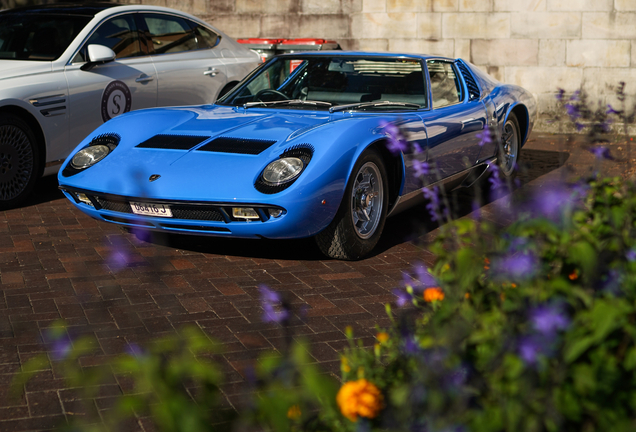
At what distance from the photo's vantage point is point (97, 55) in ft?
21.1

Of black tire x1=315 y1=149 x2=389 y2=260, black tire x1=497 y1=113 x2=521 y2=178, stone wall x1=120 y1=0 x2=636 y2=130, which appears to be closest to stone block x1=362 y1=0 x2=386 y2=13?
stone wall x1=120 y1=0 x2=636 y2=130

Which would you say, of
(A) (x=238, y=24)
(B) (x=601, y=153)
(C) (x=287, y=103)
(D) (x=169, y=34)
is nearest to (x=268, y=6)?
(A) (x=238, y=24)

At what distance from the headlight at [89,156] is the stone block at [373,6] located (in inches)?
299

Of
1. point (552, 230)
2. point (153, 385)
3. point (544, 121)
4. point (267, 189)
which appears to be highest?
point (552, 230)

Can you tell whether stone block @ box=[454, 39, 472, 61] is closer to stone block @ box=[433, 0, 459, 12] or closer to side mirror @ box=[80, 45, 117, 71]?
stone block @ box=[433, 0, 459, 12]

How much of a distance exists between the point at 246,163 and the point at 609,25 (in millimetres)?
8093

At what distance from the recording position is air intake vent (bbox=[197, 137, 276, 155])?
451cm

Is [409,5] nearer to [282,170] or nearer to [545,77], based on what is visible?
[545,77]

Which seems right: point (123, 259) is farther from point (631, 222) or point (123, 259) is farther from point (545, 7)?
point (545, 7)

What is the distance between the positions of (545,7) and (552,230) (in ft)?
32.7

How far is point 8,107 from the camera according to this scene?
19.3ft

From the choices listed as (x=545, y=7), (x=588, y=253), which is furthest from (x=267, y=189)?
(x=545, y=7)

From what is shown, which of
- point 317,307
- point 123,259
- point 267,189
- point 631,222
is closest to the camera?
point 631,222

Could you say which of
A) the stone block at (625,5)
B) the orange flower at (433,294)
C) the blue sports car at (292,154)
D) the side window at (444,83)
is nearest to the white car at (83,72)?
the blue sports car at (292,154)
